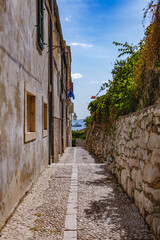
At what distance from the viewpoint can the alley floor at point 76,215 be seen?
121 inches

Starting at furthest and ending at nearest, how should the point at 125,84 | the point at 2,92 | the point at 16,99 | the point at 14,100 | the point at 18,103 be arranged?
the point at 125,84, the point at 18,103, the point at 16,99, the point at 14,100, the point at 2,92

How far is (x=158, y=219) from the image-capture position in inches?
112

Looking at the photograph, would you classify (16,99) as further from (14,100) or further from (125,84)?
(125,84)

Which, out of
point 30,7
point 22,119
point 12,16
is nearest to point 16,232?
point 22,119

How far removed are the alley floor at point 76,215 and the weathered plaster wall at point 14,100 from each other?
0.28 m

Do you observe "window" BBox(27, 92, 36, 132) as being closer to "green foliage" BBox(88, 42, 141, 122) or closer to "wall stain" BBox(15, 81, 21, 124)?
"wall stain" BBox(15, 81, 21, 124)

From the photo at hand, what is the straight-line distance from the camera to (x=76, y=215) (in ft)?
12.3

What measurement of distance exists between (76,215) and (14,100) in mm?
2182

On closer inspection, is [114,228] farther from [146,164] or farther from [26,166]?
[26,166]

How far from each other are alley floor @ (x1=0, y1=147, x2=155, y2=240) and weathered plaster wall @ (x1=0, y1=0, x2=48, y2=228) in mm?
277

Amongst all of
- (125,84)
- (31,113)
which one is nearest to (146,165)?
(31,113)

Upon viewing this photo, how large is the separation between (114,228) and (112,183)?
2.59m

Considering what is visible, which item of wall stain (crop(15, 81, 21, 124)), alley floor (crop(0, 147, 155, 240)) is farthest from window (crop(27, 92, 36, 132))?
wall stain (crop(15, 81, 21, 124))

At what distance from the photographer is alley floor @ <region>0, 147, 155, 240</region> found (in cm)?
307
